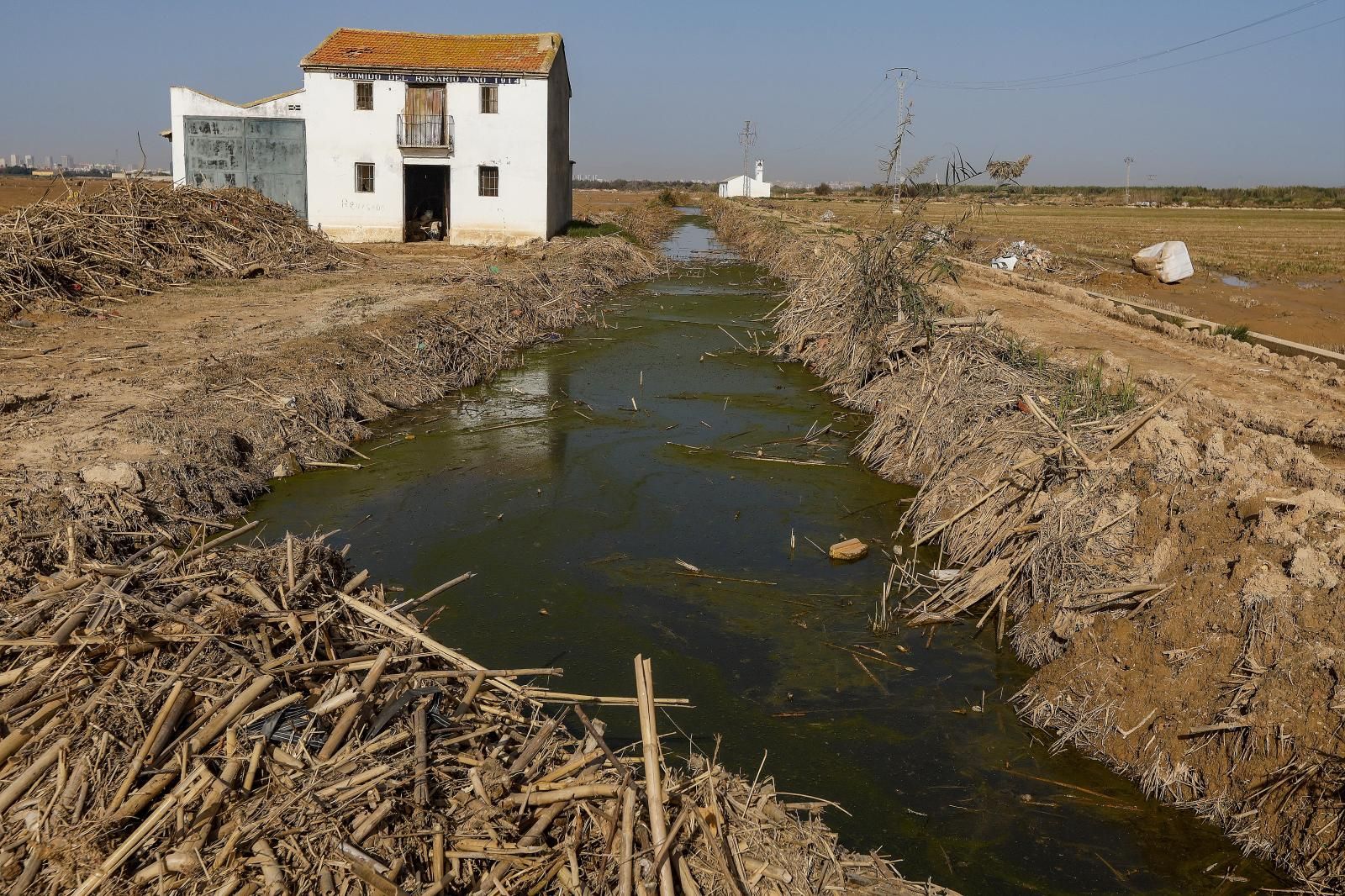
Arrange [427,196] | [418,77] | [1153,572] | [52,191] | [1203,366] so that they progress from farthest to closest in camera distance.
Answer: [52,191] → [427,196] → [418,77] → [1203,366] → [1153,572]

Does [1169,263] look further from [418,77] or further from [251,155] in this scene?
[251,155]

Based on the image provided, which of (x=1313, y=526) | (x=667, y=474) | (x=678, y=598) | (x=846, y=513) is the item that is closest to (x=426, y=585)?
(x=678, y=598)

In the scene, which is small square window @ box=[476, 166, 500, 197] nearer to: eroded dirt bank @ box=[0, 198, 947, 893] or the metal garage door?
the metal garage door

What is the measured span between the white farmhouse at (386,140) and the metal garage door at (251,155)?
0.08 feet

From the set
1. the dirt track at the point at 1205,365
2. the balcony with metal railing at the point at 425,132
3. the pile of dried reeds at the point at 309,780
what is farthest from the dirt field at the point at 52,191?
the dirt track at the point at 1205,365

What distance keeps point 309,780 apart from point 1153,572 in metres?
5.24

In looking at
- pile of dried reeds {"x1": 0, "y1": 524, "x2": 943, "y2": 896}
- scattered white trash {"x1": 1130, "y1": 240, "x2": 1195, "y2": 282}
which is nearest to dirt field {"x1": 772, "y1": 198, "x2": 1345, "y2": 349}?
scattered white trash {"x1": 1130, "y1": 240, "x2": 1195, "y2": 282}

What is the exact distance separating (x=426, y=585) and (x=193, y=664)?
3604 millimetres

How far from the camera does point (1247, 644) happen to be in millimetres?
5273

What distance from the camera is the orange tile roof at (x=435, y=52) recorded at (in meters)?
25.5

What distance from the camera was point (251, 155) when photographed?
85.8 ft

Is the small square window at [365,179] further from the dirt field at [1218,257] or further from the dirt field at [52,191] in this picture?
the dirt field at [1218,257]

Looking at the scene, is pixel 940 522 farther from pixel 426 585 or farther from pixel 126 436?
pixel 126 436

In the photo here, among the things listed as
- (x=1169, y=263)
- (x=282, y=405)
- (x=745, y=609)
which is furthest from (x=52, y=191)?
(x=745, y=609)
